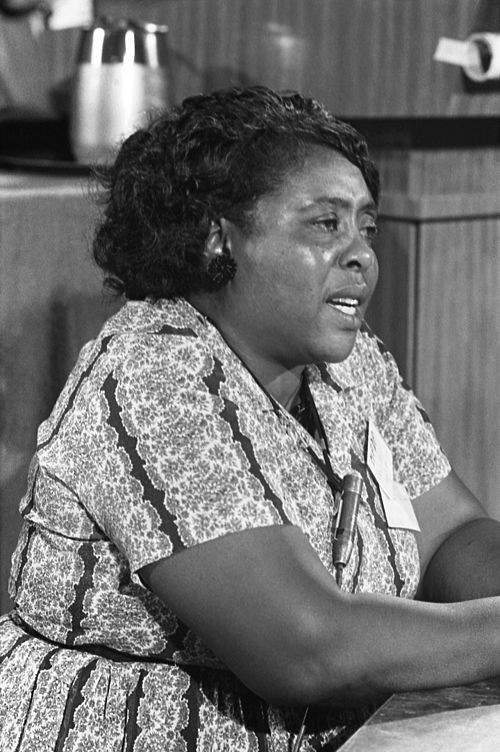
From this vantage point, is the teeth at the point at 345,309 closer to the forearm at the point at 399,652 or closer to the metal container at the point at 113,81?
the forearm at the point at 399,652

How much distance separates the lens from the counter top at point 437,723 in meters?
1.11

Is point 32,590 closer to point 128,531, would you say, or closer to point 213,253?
point 128,531

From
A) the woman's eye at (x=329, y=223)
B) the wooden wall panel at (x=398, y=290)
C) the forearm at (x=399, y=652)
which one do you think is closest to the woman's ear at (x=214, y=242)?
the woman's eye at (x=329, y=223)

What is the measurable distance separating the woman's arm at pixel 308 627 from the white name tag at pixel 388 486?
35cm

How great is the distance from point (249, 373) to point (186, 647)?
0.34m

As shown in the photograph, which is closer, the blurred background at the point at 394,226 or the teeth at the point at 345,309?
the teeth at the point at 345,309

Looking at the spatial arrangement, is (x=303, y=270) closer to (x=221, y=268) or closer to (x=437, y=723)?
(x=221, y=268)

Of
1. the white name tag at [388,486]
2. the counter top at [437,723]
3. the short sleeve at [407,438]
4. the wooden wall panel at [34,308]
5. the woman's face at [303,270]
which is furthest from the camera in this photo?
the wooden wall panel at [34,308]

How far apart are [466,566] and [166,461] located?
569 mm

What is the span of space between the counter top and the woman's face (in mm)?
468

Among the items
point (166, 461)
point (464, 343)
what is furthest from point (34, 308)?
point (166, 461)

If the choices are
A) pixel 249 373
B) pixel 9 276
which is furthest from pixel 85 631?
pixel 9 276

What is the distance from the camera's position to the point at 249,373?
156 cm

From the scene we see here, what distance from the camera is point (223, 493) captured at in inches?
53.8
